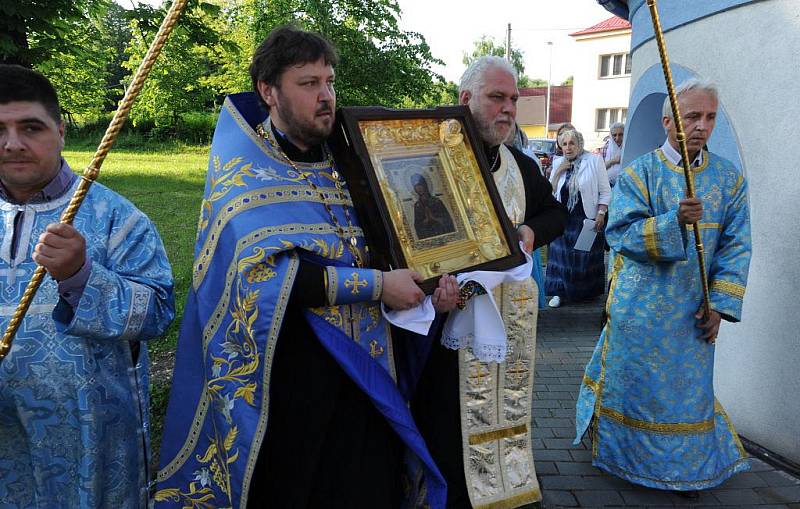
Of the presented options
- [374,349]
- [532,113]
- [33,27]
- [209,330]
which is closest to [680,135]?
[374,349]

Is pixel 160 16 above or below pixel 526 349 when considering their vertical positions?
above

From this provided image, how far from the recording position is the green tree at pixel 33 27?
3.68 m

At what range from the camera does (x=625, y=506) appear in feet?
10.7

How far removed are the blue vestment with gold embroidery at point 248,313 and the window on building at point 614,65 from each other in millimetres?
31783

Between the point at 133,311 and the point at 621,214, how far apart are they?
98.6 inches

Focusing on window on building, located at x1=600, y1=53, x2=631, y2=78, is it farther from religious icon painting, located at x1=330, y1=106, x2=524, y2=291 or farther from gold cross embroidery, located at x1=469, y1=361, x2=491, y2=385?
religious icon painting, located at x1=330, y1=106, x2=524, y2=291

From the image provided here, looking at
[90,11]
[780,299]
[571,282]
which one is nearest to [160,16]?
[90,11]

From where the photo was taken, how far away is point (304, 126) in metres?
2.20

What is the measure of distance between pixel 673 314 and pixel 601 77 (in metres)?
31.2

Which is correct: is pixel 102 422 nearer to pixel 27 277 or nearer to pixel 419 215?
pixel 27 277

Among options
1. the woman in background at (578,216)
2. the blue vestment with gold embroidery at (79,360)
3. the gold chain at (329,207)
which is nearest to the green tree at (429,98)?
the woman in background at (578,216)

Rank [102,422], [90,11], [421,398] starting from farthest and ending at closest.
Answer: [90,11], [421,398], [102,422]

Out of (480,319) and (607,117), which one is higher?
(607,117)

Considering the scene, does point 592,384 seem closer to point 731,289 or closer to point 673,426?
point 673,426
